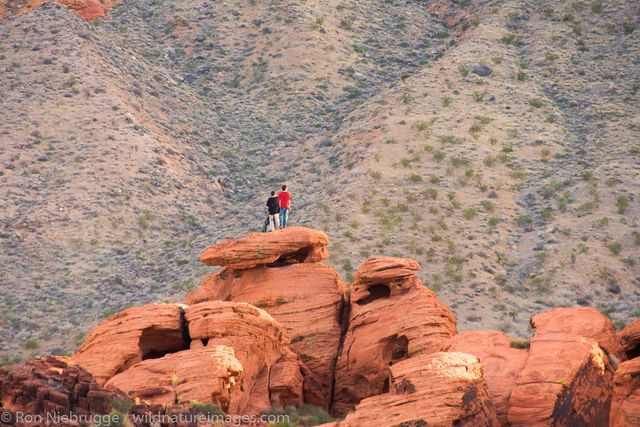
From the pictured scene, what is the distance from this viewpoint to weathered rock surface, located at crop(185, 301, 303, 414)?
20219mm

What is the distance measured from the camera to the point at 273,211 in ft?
91.2

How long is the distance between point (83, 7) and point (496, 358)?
45.5 metres

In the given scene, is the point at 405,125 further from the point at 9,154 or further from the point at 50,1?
the point at 50,1

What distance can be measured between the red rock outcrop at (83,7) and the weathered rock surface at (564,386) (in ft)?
149

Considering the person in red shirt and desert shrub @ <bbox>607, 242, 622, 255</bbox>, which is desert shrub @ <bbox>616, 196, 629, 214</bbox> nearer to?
desert shrub @ <bbox>607, 242, 622, 255</bbox>

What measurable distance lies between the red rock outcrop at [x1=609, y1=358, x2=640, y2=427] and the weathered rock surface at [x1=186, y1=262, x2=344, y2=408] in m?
8.83

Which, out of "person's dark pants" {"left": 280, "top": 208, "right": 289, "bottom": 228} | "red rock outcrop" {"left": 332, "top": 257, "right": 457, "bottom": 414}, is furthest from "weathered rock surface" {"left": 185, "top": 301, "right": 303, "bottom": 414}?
"person's dark pants" {"left": 280, "top": 208, "right": 289, "bottom": 228}

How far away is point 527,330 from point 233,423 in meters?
15.5

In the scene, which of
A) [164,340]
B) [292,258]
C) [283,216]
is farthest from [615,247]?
[164,340]

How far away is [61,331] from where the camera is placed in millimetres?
31891

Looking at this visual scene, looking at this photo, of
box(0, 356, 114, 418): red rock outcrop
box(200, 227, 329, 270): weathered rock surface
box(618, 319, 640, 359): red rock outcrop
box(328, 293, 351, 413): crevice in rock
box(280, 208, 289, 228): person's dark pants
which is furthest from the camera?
box(280, 208, 289, 228): person's dark pants

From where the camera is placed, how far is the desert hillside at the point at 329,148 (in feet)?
108

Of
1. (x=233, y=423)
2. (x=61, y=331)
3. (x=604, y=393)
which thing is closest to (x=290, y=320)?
(x=233, y=423)

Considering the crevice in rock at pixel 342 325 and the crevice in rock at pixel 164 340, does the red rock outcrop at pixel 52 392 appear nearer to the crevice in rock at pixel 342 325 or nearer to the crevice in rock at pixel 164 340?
the crevice in rock at pixel 164 340
